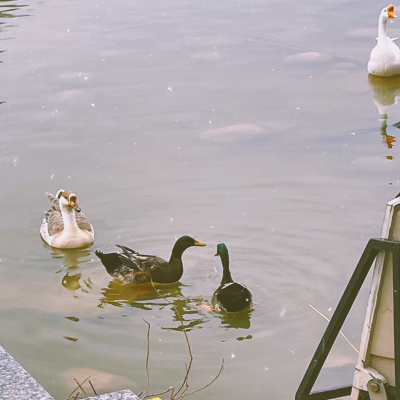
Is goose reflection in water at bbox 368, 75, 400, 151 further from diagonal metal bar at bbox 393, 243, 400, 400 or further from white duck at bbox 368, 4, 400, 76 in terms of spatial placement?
diagonal metal bar at bbox 393, 243, 400, 400

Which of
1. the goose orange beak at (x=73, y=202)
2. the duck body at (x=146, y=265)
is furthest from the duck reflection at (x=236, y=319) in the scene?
the goose orange beak at (x=73, y=202)

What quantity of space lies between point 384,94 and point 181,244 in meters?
6.14

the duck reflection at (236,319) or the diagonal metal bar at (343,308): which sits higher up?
the diagonal metal bar at (343,308)

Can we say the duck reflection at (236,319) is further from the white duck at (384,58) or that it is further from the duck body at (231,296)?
the white duck at (384,58)

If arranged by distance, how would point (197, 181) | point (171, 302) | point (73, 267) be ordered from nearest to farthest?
1. point (171, 302)
2. point (73, 267)
3. point (197, 181)

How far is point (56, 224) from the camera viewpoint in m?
8.50

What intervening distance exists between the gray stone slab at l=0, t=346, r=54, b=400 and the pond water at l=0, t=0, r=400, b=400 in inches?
63.1

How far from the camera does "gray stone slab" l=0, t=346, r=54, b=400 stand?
388cm

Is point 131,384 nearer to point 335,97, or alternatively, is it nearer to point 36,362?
point 36,362

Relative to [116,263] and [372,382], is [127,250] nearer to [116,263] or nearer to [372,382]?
[116,263]

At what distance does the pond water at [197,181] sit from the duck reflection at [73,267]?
25 millimetres

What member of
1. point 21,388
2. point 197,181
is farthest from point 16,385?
point 197,181

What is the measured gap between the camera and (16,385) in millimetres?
3979

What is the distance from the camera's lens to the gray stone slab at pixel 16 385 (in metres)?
3.88
